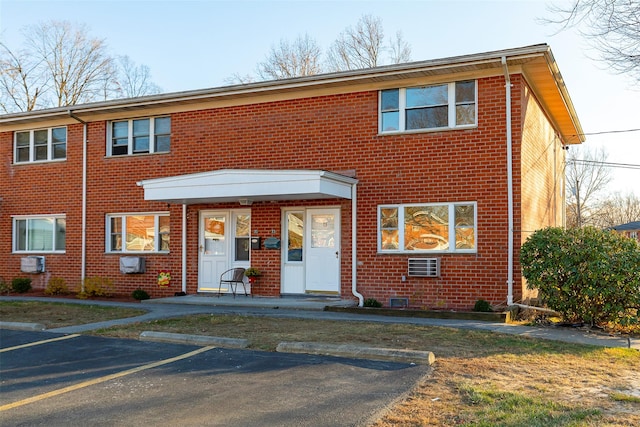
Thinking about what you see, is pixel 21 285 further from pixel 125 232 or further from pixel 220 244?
pixel 220 244

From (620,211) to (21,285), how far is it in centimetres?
5278

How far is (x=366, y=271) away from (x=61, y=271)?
30.2 ft

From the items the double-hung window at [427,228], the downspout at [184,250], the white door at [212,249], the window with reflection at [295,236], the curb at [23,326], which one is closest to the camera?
the curb at [23,326]

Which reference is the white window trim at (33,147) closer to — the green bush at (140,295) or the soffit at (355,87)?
the soffit at (355,87)

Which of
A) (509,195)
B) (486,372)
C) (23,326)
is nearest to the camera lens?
(486,372)

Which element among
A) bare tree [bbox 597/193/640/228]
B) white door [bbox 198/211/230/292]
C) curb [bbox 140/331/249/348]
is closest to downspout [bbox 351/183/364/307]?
white door [bbox 198/211/230/292]

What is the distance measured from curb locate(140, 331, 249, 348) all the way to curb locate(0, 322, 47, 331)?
7.59 ft

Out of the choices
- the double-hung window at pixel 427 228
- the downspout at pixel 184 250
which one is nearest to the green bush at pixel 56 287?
the downspout at pixel 184 250

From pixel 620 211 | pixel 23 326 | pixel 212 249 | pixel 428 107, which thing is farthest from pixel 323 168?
pixel 620 211

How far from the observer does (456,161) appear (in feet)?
41.9

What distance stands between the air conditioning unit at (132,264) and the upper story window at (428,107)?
7286 mm

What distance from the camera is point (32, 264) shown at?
56.2 ft

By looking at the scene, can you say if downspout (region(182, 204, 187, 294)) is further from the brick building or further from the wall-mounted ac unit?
the wall-mounted ac unit

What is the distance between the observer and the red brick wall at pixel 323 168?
12500 millimetres
